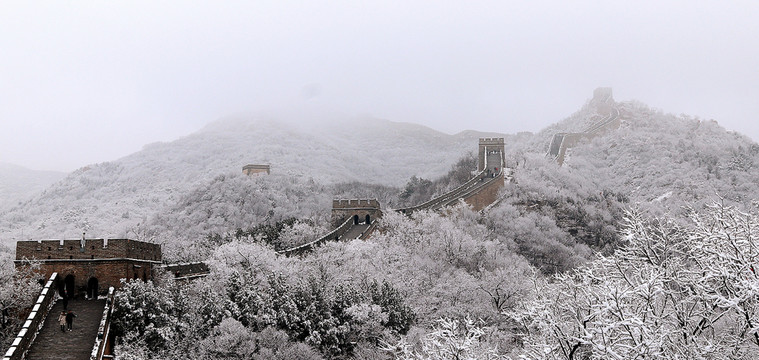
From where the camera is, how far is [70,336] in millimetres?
21672

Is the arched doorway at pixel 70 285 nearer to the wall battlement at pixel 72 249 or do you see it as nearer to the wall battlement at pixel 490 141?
the wall battlement at pixel 72 249

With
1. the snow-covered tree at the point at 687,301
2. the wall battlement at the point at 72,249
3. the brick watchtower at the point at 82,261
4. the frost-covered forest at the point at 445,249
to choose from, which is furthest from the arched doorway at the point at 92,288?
the snow-covered tree at the point at 687,301

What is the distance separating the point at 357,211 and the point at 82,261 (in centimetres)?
2859

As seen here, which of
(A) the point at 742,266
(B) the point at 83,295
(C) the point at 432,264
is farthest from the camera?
(C) the point at 432,264

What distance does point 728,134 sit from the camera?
89.2m

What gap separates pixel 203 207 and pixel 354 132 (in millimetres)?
82540

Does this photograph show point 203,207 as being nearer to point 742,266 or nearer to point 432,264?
point 432,264

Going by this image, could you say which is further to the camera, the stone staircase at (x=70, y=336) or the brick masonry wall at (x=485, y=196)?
the brick masonry wall at (x=485, y=196)

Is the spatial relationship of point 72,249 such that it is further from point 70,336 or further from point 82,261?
point 70,336

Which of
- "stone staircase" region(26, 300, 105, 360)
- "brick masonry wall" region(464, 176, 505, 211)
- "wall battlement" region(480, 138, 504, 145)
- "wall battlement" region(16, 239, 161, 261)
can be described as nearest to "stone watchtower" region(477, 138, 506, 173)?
"wall battlement" region(480, 138, 504, 145)

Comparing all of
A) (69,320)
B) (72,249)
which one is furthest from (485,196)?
(69,320)

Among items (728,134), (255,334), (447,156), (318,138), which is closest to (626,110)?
(728,134)

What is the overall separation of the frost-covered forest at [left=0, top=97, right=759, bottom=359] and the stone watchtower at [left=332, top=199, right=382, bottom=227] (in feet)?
7.87

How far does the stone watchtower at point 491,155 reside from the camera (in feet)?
225
